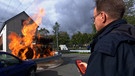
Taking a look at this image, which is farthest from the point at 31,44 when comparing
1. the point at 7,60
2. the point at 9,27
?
the point at 9,27

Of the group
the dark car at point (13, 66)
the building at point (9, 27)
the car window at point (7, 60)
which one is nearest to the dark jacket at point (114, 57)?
the dark car at point (13, 66)

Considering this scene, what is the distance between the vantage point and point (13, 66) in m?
10.9

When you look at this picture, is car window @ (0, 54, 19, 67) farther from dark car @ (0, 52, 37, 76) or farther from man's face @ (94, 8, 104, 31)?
man's face @ (94, 8, 104, 31)

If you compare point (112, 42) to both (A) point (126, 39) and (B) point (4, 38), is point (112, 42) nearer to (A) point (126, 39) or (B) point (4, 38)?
(A) point (126, 39)

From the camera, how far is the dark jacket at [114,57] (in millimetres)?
1960

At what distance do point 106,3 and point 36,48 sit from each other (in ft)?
83.2

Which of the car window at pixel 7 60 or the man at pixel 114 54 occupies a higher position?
the man at pixel 114 54

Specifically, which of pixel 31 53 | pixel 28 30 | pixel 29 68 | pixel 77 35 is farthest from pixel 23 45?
pixel 77 35

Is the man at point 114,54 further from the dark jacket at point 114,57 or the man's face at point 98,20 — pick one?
the man's face at point 98,20

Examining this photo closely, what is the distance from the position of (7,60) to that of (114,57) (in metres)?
9.41

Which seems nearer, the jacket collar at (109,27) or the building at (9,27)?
the jacket collar at (109,27)

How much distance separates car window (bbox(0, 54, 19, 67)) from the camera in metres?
10.4

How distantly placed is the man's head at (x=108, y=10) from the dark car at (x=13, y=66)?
8022 mm

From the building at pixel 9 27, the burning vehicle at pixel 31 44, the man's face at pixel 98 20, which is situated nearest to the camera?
the man's face at pixel 98 20
